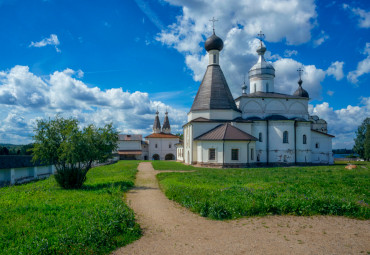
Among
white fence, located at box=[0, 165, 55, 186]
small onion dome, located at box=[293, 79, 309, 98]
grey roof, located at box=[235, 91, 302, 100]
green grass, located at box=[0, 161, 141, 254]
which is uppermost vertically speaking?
small onion dome, located at box=[293, 79, 309, 98]

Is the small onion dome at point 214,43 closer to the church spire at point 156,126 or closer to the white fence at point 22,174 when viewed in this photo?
the white fence at point 22,174

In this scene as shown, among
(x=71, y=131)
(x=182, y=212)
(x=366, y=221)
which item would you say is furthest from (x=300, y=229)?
(x=71, y=131)

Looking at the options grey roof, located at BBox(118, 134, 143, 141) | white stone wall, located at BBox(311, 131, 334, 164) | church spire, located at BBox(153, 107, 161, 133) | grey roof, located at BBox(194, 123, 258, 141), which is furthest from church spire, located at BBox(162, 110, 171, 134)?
white stone wall, located at BBox(311, 131, 334, 164)

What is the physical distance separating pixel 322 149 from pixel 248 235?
3167 cm

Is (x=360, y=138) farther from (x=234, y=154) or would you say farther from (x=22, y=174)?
(x=22, y=174)

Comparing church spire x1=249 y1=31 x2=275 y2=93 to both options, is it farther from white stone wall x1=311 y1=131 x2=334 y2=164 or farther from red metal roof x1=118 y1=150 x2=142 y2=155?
red metal roof x1=118 y1=150 x2=142 y2=155

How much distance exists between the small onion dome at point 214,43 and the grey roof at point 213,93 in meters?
2.59

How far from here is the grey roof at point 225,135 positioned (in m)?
25.2

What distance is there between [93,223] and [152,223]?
5.36ft

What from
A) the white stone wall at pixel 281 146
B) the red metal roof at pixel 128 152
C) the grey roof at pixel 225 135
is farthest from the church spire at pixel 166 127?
the white stone wall at pixel 281 146

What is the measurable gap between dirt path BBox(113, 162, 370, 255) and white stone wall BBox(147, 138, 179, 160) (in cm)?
4728

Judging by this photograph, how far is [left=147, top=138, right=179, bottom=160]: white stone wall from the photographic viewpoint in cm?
5522

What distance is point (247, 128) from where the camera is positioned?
95.3 feet

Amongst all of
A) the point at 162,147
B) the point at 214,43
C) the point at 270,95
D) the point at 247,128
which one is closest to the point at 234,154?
the point at 247,128
